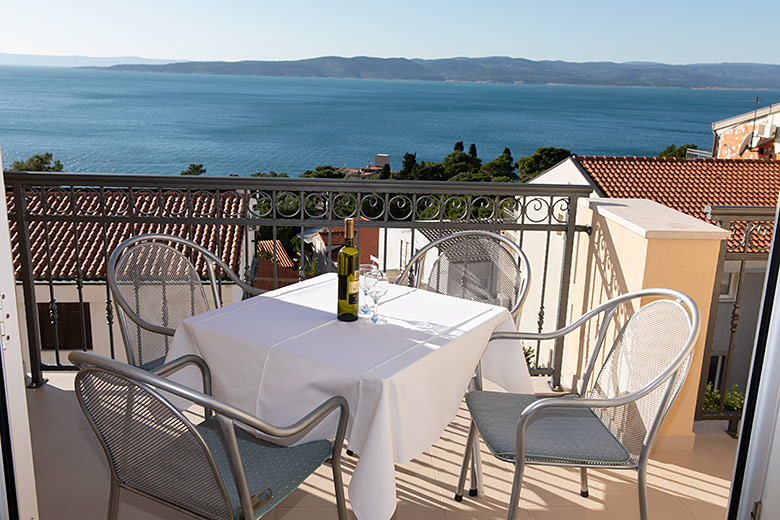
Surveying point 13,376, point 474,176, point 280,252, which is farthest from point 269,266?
point 13,376

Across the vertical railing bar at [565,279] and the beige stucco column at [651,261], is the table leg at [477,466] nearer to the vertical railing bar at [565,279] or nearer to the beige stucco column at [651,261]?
the beige stucco column at [651,261]

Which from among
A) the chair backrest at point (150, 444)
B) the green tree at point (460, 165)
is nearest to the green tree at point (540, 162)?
the green tree at point (460, 165)

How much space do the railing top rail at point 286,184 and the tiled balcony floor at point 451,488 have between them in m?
1.16

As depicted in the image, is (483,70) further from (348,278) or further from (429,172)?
(348,278)

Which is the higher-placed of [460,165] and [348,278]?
[348,278]

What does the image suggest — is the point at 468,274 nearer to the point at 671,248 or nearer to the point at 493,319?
the point at 493,319

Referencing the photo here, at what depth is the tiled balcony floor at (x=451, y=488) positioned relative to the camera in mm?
2328

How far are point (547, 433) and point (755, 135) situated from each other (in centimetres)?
2382

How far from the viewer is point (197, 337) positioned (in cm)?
193

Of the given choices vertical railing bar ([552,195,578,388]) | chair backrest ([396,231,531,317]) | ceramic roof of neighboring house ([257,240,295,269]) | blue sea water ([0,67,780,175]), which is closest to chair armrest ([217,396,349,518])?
chair backrest ([396,231,531,317])

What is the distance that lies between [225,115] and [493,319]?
7586cm

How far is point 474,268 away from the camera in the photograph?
2799mm

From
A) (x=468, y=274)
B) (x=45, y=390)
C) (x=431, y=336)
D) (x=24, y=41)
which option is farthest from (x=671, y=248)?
(x=24, y=41)

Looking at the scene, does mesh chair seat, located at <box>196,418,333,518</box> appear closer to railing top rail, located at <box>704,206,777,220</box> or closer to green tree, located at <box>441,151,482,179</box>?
railing top rail, located at <box>704,206,777,220</box>
